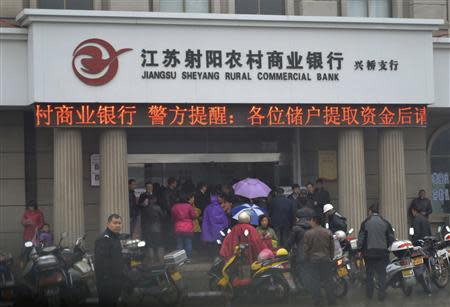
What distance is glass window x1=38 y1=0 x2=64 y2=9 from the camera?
21.0 meters

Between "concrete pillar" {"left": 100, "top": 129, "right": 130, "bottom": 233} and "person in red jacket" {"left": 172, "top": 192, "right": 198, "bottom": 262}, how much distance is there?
1.16 meters

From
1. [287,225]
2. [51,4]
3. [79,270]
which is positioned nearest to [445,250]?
[287,225]

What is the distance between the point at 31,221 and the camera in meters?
20.3

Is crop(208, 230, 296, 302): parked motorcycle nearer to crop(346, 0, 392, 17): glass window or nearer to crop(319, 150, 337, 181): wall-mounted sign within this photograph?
crop(319, 150, 337, 181): wall-mounted sign

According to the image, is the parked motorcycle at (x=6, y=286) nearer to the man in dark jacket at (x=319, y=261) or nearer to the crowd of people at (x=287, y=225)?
the crowd of people at (x=287, y=225)

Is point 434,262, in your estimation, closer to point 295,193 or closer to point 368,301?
point 368,301

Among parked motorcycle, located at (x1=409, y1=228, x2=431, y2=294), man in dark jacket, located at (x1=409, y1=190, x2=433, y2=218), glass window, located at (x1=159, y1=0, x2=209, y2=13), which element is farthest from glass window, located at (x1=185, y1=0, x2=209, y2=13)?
parked motorcycle, located at (x1=409, y1=228, x2=431, y2=294)

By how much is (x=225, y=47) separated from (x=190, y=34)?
823 millimetres

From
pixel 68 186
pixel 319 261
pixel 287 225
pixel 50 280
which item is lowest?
pixel 50 280

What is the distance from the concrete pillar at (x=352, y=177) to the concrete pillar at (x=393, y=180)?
0.51 m

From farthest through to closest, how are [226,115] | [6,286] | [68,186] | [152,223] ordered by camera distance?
[226,115] < [152,223] < [68,186] < [6,286]

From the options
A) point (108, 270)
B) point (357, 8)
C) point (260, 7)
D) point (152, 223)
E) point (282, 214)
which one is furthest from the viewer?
point (357, 8)

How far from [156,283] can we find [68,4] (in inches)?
318

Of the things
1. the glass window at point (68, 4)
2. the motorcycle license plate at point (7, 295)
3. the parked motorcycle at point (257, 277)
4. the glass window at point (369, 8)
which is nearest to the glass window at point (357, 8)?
the glass window at point (369, 8)
